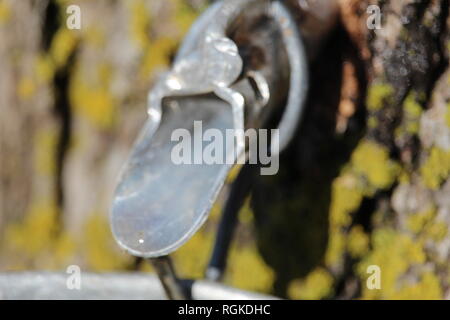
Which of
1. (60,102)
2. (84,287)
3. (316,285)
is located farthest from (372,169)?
(60,102)

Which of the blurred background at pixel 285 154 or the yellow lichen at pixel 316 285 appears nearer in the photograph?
the blurred background at pixel 285 154

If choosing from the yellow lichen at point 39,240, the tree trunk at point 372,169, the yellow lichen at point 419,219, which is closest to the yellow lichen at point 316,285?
the tree trunk at point 372,169

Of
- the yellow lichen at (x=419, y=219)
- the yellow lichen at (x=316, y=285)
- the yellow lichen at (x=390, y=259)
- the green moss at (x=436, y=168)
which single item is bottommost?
the yellow lichen at (x=316, y=285)

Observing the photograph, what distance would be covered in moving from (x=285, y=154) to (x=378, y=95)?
189 millimetres

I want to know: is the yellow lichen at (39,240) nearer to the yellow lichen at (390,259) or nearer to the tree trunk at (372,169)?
the tree trunk at (372,169)

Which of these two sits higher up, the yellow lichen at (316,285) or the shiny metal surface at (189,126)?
the shiny metal surface at (189,126)

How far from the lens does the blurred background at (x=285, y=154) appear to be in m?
1.01

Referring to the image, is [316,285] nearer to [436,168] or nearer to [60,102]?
[436,168]

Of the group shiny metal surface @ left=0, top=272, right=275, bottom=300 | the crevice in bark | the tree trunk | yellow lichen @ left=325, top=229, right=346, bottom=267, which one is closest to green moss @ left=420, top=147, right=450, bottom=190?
the tree trunk

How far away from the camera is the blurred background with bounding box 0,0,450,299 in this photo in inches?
39.9

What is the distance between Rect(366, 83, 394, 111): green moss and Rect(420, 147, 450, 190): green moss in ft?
0.29

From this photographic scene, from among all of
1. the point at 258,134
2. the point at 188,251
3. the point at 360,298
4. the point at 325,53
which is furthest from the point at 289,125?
the point at 188,251

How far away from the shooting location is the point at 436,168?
1007 millimetres

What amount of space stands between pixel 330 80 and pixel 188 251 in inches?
15.9
